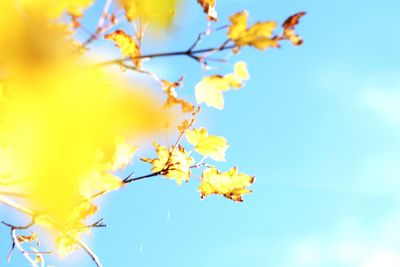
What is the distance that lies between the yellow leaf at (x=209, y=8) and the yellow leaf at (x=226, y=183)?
62 cm

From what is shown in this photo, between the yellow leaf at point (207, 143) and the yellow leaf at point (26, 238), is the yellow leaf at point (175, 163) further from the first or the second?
the yellow leaf at point (26, 238)

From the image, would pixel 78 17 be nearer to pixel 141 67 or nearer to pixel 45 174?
pixel 141 67

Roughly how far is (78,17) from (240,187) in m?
0.90

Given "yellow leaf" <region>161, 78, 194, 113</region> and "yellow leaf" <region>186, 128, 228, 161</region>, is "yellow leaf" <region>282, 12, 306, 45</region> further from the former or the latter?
"yellow leaf" <region>186, 128, 228, 161</region>

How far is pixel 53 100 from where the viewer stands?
498mm

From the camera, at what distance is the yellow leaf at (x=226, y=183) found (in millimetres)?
1607

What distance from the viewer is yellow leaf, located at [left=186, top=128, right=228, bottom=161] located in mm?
1631

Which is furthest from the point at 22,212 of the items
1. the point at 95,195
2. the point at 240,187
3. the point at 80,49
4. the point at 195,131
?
the point at 80,49

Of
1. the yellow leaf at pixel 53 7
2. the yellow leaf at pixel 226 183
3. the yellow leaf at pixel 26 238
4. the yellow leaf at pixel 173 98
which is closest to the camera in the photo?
the yellow leaf at pixel 53 7

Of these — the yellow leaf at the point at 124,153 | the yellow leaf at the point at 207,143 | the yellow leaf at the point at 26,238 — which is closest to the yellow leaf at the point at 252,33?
the yellow leaf at the point at 124,153

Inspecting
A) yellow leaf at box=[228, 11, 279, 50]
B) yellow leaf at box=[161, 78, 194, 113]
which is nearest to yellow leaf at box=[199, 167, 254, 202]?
yellow leaf at box=[161, 78, 194, 113]

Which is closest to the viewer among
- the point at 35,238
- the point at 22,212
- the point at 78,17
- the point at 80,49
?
the point at 80,49

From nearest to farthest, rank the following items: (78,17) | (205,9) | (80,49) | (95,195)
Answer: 1. (80,49)
2. (78,17)
3. (205,9)
4. (95,195)

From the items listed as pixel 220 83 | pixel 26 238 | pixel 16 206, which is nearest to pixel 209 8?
pixel 220 83
